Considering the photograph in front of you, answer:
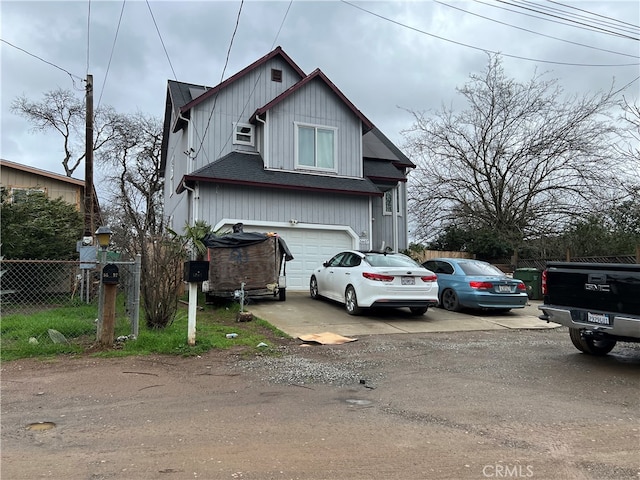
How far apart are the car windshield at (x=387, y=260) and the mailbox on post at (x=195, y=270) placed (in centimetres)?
447

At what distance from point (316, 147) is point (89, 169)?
788 centimetres

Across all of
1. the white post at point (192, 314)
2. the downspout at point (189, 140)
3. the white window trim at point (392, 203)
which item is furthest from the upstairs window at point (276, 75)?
the white post at point (192, 314)

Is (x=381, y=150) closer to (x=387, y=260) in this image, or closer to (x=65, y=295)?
(x=387, y=260)

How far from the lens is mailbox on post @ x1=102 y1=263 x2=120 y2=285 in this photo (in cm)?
724

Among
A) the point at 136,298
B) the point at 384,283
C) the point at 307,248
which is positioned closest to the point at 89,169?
the point at 307,248

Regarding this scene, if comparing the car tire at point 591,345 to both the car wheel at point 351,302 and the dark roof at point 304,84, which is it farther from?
the dark roof at point 304,84

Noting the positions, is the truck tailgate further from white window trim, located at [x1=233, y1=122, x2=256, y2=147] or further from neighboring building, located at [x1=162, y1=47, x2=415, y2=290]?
white window trim, located at [x1=233, y1=122, x2=256, y2=147]

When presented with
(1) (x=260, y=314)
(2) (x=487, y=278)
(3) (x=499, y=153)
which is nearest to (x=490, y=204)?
(3) (x=499, y=153)

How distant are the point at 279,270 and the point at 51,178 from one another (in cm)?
1023

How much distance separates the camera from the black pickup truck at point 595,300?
608cm

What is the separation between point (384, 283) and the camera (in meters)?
10.3

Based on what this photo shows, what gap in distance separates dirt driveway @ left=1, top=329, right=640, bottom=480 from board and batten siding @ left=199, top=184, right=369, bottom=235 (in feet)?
29.6

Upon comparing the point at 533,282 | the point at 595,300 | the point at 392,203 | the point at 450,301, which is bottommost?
the point at 450,301

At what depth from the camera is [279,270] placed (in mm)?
12812
